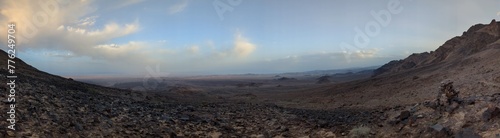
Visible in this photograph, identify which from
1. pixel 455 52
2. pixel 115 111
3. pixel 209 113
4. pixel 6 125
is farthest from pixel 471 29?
pixel 6 125

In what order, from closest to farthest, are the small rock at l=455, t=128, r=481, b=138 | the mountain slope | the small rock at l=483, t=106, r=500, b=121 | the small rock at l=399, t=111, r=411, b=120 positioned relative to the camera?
the small rock at l=455, t=128, r=481, b=138, the small rock at l=483, t=106, r=500, b=121, the small rock at l=399, t=111, r=411, b=120, the mountain slope

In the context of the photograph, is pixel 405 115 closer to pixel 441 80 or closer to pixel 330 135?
pixel 330 135

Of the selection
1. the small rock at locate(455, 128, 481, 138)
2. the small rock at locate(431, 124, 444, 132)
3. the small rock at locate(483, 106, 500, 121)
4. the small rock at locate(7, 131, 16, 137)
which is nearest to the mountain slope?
the small rock at locate(483, 106, 500, 121)

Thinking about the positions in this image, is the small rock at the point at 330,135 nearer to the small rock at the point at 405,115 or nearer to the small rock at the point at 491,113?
the small rock at the point at 405,115

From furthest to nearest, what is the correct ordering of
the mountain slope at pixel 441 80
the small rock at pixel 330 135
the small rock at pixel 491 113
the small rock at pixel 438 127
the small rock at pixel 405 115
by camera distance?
the mountain slope at pixel 441 80, the small rock at pixel 330 135, the small rock at pixel 405 115, the small rock at pixel 438 127, the small rock at pixel 491 113

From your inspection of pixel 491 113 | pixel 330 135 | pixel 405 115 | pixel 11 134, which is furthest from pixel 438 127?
pixel 11 134

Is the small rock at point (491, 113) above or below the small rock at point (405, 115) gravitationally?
above

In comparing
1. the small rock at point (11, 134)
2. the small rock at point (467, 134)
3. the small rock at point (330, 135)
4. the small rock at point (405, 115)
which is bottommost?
the small rock at point (330, 135)

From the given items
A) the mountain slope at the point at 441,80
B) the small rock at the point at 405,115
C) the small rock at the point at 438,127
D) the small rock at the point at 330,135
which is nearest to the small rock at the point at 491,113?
the small rock at the point at 438,127

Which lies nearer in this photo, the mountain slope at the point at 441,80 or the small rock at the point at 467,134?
the small rock at the point at 467,134

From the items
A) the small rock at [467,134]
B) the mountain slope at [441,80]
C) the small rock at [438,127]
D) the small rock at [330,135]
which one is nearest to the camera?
the small rock at [467,134]

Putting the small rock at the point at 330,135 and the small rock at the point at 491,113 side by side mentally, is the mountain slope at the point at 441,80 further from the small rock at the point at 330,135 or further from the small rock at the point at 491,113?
the small rock at the point at 330,135

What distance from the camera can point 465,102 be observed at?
30.9ft

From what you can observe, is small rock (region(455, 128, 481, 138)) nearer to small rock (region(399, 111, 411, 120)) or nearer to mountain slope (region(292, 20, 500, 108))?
small rock (region(399, 111, 411, 120))
